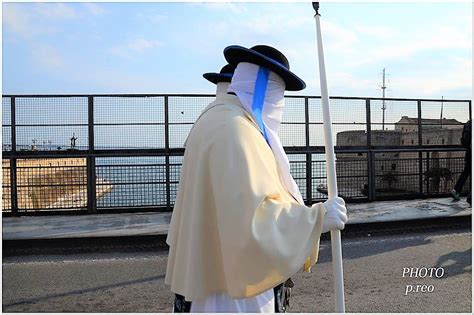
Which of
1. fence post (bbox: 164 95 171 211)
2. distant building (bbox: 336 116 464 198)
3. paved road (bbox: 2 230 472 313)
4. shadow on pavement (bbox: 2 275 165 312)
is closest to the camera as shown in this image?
paved road (bbox: 2 230 472 313)

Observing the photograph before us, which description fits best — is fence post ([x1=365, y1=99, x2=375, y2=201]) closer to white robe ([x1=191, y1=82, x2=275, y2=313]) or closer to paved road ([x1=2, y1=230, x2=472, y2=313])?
paved road ([x1=2, y1=230, x2=472, y2=313])

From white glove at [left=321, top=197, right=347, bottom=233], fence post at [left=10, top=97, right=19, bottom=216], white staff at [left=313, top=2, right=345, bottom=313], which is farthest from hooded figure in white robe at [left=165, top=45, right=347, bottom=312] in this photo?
fence post at [left=10, top=97, right=19, bottom=216]

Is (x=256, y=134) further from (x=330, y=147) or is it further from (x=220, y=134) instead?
(x=330, y=147)

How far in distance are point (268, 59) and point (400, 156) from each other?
30.9ft

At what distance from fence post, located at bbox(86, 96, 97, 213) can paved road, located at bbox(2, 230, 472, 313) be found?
2381 millimetres

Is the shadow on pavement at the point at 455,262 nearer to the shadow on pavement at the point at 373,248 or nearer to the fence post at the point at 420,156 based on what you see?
the shadow on pavement at the point at 373,248

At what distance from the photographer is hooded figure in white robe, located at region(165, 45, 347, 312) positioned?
204 centimetres

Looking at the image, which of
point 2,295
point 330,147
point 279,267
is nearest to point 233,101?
A: point 330,147

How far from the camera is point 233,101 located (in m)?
2.34

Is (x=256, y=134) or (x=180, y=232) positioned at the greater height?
(x=256, y=134)

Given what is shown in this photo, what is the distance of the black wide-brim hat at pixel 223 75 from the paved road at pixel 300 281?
118 inches

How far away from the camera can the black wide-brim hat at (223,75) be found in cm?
272

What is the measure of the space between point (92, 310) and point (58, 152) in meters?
4.91

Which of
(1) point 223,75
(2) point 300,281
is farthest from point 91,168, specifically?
(1) point 223,75
